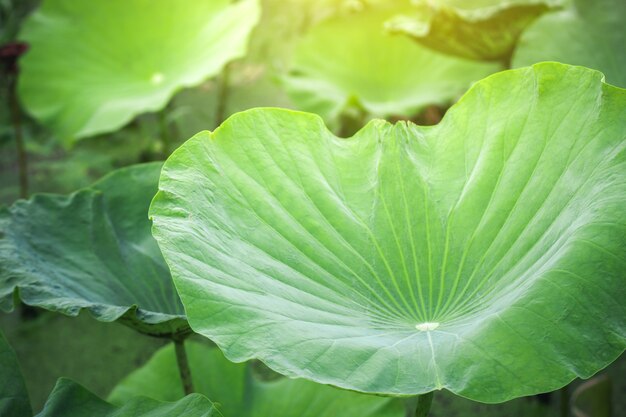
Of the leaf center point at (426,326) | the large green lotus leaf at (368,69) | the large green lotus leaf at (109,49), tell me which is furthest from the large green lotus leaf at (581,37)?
the leaf center point at (426,326)

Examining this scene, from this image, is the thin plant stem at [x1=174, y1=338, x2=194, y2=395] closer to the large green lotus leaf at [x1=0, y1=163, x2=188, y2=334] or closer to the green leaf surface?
the large green lotus leaf at [x1=0, y1=163, x2=188, y2=334]

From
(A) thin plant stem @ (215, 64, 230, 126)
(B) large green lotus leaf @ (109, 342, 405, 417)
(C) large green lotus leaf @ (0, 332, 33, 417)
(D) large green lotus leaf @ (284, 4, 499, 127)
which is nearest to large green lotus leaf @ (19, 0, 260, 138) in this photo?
(D) large green lotus leaf @ (284, 4, 499, 127)

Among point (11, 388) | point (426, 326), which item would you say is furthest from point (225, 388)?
point (426, 326)

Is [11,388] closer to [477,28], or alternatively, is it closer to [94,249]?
[94,249]

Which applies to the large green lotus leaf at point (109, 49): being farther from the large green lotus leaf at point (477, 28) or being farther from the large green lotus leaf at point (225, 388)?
the large green lotus leaf at point (225, 388)

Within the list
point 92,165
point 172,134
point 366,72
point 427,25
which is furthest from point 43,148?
point 427,25
